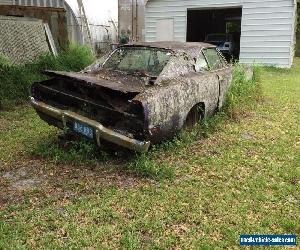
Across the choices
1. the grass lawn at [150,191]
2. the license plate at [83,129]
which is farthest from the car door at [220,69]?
the license plate at [83,129]

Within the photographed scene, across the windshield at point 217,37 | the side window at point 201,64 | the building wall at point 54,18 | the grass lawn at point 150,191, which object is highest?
the building wall at point 54,18

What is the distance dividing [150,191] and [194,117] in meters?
2.15

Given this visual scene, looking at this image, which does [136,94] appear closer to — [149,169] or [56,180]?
[149,169]

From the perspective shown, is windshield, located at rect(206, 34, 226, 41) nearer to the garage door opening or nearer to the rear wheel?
the garage door opening

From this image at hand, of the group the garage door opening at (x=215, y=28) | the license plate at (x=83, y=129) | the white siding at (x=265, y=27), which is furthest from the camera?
the garage door opening at (x=215, y=28)

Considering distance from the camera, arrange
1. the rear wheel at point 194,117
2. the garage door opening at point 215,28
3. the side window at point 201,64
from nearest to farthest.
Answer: the rear wheel at point 194,117 → the side window at point 201,64 → the garage door opening at point 215,28

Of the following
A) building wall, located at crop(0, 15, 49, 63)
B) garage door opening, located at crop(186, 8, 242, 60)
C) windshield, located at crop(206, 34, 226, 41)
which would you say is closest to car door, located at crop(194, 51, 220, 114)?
building wall, located at crop(0, 15, 49, 63)

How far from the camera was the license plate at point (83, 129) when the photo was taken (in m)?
5.05

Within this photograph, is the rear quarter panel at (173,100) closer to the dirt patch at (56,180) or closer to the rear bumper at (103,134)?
the rear bumper at (103,134)

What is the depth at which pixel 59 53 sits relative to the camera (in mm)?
11445

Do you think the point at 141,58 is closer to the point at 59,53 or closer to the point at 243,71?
the point at 243,71

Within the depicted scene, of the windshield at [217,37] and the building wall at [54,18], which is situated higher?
the building wall at [54,18]

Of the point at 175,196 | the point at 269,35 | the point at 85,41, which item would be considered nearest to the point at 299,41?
the point at 269,35

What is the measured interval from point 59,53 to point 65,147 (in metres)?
6.23
